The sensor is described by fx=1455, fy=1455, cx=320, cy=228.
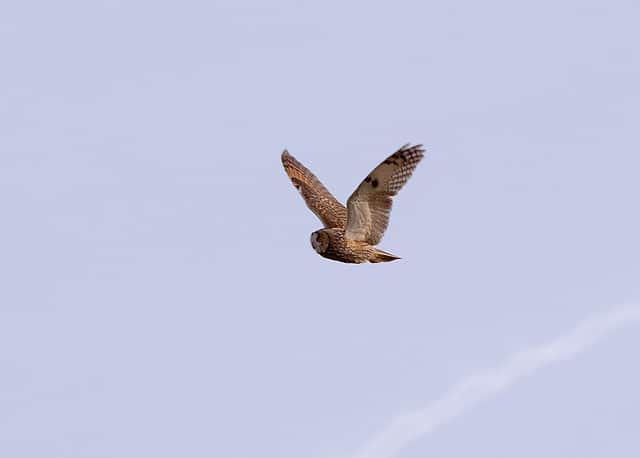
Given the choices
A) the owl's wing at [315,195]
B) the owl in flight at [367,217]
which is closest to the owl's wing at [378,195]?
the owl in flight at [367,217]

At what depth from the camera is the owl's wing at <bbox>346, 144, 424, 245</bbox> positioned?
3772 centimetres

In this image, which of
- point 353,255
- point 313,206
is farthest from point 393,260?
point 313,206

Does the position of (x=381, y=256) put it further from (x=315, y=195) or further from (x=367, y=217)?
(x=315, y=195)

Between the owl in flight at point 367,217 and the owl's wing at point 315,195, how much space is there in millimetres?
30

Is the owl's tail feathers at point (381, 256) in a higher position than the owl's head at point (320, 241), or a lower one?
lower

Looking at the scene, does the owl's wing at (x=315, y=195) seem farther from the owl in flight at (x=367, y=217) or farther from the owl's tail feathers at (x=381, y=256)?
the owl's tail feathers at (x=381, y=256)

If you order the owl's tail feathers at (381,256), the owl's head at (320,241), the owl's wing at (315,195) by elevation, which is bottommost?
the owl's tail feathers at (381,256)

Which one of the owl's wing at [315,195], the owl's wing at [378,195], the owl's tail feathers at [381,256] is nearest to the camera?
the owl's wing at [378,195]

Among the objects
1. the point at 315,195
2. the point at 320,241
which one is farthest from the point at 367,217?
the point at 315,195

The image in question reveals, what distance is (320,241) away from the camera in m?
40.6

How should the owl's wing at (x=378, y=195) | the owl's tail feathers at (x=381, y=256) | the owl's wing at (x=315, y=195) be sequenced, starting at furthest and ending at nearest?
1. the owl's wing at (x=315, y=195)
2. the owl's tail feathers at (x=381, y=256)
3. the owl's wing at (x=378, y=195)

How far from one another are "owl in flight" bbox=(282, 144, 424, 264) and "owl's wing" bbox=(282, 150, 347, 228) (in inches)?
1.2

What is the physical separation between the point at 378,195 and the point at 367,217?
3.00ft

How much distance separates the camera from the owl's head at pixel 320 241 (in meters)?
40.4
